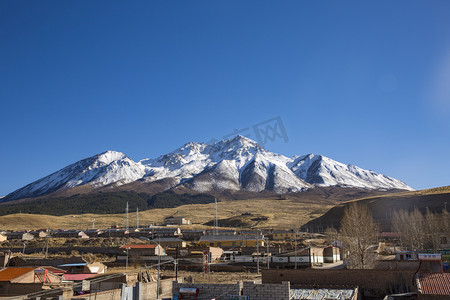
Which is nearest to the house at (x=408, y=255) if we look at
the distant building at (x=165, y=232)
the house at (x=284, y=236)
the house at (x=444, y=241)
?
the house at (x=444, y=241)

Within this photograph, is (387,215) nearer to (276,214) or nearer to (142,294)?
(276,214)

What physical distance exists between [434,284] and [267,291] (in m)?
13.3

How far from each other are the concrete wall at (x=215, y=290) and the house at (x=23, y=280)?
15876 millimetres

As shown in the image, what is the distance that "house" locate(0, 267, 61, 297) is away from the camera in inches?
1377

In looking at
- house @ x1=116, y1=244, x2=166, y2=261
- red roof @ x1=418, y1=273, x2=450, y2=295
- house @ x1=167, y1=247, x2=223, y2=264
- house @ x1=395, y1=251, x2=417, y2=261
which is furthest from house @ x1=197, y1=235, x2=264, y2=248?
red roof @ x1=418, y1=273, x2=450, y2=295

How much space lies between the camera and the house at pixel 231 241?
88750 millimetres

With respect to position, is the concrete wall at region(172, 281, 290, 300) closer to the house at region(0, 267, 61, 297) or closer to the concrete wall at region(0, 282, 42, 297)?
the concrete wall at region(0, 282, 42, 297)

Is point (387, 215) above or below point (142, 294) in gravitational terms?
above

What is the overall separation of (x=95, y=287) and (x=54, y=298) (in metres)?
8.05

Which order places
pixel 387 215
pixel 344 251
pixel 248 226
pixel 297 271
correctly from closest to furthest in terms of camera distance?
pixel 297 271 < pixel 344 251 < pixel 387 215 < pixel 248 226

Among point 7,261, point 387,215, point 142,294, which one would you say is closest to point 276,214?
point 387,215

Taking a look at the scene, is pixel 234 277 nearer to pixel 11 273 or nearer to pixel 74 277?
pixel 74 277

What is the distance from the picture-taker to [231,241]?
298 ft

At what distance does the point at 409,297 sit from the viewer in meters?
28.8
